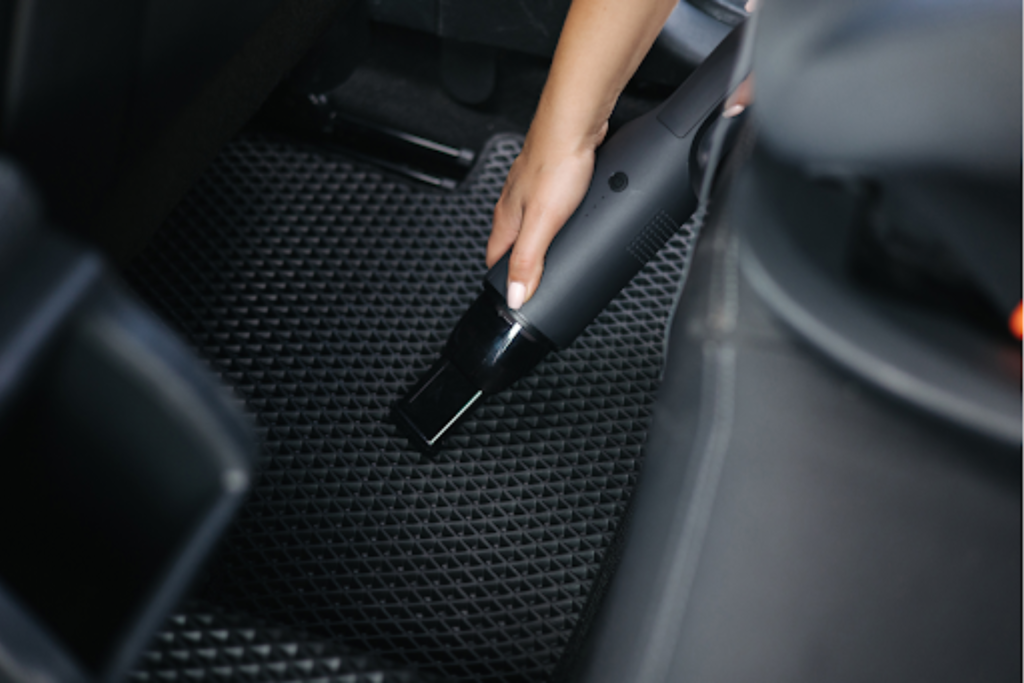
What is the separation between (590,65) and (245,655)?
59cm

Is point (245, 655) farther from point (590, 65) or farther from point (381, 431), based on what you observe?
point (590, 65)

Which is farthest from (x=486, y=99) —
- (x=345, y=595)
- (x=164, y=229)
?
(x=345, y=595)

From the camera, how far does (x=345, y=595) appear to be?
2.58 ft

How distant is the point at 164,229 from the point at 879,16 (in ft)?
2.57

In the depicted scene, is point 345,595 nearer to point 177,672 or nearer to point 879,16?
point 177,672

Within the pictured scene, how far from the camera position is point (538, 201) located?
858mm

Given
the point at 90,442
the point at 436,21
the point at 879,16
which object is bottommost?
the point at 90,442

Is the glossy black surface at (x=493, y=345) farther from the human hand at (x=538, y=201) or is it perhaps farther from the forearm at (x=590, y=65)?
the forearm at (x=590, y=65)

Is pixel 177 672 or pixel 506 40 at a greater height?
pixel 506 40

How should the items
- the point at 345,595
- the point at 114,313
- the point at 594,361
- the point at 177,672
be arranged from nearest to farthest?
the point at 114,313 < the point at 177,672 < the point at 345,595 < the point at 594,361

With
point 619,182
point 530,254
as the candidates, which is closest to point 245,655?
point 530,254

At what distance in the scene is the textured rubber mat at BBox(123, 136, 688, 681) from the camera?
2.59 ft

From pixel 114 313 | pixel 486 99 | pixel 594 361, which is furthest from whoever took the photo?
pixel 486 99

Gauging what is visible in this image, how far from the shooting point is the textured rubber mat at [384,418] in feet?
2.59
